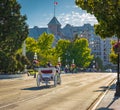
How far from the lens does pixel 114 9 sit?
19.7 metres

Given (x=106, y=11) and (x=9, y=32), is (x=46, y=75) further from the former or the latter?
(x=9, y=32)

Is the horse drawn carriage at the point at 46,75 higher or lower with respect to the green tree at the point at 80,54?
lower

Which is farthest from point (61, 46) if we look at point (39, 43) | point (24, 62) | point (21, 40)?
point (21, 40)

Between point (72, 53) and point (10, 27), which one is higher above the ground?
point (10, 27)

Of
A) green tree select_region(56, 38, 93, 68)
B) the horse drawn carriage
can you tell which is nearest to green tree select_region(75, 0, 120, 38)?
the horse drawn carriage

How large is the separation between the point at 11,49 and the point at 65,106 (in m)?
50.6

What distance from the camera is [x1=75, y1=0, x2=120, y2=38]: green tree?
19.7 m

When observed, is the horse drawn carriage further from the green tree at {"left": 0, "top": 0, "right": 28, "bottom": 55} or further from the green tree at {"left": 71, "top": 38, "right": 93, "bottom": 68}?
Result: the green tree at {"left": 71, "top": 38, "right": 93, "bottom": 68}

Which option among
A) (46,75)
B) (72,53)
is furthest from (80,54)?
(46,75)

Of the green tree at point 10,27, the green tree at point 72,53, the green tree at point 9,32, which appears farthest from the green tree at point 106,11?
the green tree at point 72,53

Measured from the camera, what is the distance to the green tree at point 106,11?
19.7 metres

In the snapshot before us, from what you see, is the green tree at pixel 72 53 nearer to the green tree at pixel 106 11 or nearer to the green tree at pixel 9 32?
the green tree at pixel 9 32

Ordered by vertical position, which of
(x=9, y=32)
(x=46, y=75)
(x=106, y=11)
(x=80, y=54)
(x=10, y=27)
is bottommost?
(x=46, y=75)

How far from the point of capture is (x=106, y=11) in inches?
789
